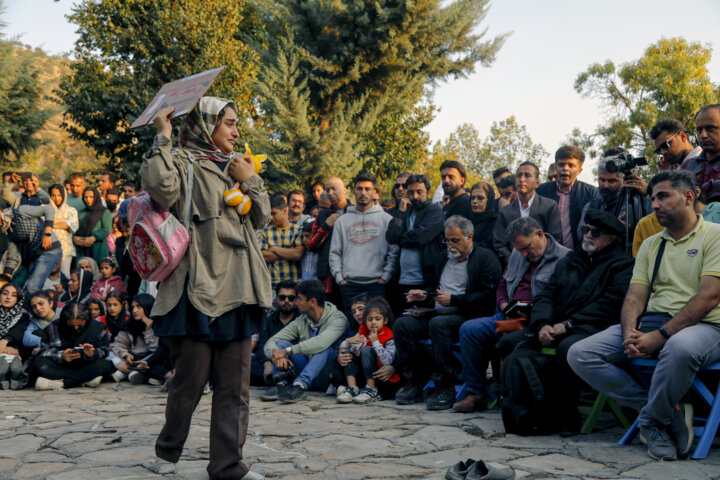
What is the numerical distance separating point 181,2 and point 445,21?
8360 millimetres

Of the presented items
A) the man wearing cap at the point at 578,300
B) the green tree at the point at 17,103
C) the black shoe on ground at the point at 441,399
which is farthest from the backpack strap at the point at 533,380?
the green tree at the point at 17,103

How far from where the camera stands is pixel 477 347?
6.07 m

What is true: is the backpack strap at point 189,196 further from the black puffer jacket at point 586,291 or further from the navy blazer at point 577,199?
the navy blazer at point 577,199

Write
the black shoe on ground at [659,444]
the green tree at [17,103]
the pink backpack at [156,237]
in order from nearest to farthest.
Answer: the pink backpack at [156,237] → the black shoe on ground at [659,444] → the green tree at [17,103]

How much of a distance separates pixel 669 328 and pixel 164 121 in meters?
3.37

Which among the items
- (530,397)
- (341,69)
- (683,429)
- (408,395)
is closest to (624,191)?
(530,397)

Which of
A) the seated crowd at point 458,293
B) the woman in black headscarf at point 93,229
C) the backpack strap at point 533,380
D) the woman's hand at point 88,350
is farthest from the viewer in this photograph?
the woman in black headscarf at point 93,229

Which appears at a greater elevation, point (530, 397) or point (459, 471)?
point (530, 397)

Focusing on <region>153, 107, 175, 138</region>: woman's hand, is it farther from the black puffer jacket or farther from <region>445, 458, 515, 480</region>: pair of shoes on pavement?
the black puffer jacket

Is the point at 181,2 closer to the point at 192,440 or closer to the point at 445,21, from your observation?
the point at 445,21

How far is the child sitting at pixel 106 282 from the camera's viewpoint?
9797mm

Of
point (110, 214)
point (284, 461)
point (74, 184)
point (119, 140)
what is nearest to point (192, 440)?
point (284, 461)

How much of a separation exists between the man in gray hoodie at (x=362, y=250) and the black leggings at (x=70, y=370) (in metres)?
3.10

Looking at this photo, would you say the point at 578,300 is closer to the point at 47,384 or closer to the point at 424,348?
the point at 424,348
